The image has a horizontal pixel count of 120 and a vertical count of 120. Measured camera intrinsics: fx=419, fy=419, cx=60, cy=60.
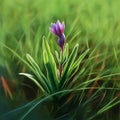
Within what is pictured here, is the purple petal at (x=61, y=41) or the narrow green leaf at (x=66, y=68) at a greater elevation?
the purple petal at (x=61, y=41)

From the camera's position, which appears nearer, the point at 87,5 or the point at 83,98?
the point at 83,98

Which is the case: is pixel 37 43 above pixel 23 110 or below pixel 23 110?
above

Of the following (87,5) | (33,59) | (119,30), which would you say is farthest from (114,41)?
(33,59)

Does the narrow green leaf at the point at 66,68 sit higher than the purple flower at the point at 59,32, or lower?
lower

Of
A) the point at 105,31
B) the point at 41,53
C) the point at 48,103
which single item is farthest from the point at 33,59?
the point at 105,31

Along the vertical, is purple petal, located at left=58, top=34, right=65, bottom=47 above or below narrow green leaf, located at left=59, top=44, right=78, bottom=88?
above

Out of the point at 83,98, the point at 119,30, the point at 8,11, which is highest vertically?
the point at 8,11

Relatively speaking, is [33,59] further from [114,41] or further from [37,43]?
[114,41]
